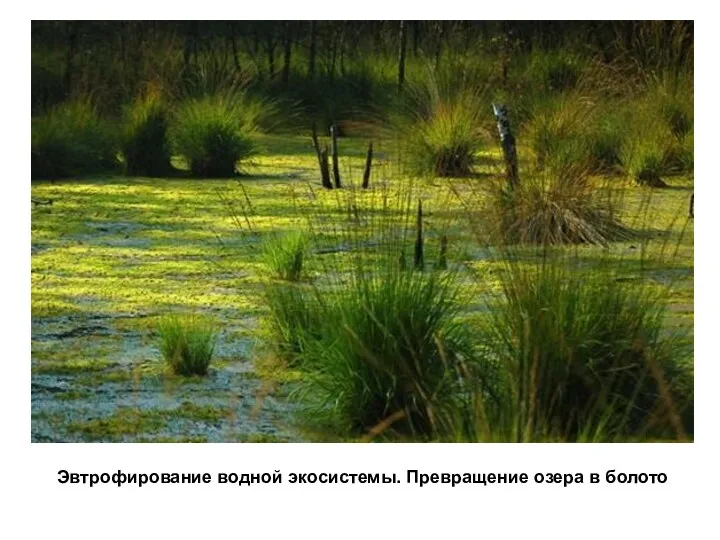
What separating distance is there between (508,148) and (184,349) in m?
2.75

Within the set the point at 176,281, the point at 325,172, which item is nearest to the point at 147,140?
the point at 325,172

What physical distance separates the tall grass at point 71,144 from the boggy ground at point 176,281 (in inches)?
10.7

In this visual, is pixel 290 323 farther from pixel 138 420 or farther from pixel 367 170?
pixel 367 170

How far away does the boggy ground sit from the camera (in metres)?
4.18

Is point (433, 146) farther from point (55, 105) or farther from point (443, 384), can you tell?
point (443, 384)

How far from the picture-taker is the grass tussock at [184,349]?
14.8 feet

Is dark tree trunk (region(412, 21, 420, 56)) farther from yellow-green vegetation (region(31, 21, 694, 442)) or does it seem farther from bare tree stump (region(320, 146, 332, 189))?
bare tree stump (region(320, 146, 332, 189))

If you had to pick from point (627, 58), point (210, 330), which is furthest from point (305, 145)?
point (210, 330)

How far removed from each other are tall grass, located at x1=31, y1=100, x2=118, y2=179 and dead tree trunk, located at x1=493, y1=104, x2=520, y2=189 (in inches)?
114

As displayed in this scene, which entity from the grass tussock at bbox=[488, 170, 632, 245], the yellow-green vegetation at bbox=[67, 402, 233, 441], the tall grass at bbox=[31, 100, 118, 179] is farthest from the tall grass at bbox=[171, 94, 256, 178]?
the yellow-green vegetation at bbox=[67, 402, 233, 441]

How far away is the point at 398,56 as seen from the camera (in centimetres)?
1150

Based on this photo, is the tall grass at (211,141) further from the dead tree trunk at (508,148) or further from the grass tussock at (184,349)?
the grass tussock at (184,349)

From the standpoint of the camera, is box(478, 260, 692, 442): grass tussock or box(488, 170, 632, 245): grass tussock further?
box(488, 170, 632, 245): grass tussock

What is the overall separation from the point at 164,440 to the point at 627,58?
8.29 m
